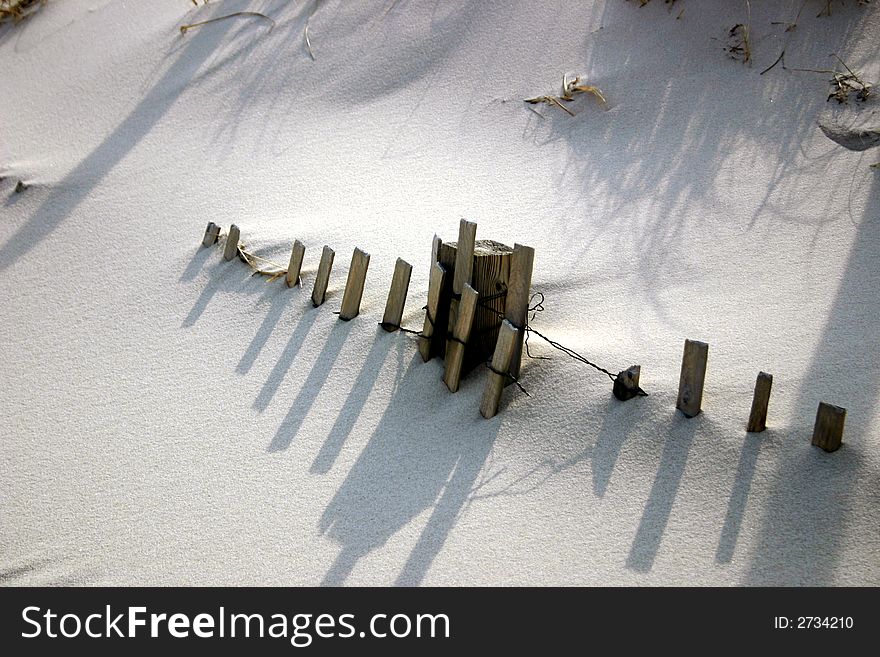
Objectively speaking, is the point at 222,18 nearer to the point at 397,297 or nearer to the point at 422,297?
the point at 422,297

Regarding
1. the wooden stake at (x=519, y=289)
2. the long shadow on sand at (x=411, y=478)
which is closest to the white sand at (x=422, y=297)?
the long shadow on sand at (x=411, y=478)

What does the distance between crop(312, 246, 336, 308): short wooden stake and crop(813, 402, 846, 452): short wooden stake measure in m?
2.09

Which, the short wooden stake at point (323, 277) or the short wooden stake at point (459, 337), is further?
the short wooden stake at point (323, 277)

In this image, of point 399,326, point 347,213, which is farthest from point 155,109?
point 399,326

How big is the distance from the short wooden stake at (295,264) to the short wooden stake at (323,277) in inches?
5.0

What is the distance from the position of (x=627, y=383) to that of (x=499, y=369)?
46 cm

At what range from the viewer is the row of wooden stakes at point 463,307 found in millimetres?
3072

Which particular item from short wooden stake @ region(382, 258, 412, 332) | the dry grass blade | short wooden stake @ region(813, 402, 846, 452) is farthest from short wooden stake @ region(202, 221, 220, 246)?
short wooden stake @ region(813, 402, 846, 452)

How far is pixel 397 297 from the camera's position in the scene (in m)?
3.59

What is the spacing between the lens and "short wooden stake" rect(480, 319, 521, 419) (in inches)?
121

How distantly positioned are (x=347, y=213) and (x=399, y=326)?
124 centimetres

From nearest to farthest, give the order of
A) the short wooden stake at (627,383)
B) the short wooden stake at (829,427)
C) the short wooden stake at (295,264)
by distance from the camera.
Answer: the short wooden stake at (829,427), the short wooden stake at (627,383), the short wooden stake at (295,264)

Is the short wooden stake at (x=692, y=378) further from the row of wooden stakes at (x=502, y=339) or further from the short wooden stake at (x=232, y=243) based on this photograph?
the short wooden stake at (x=232, y=243)
